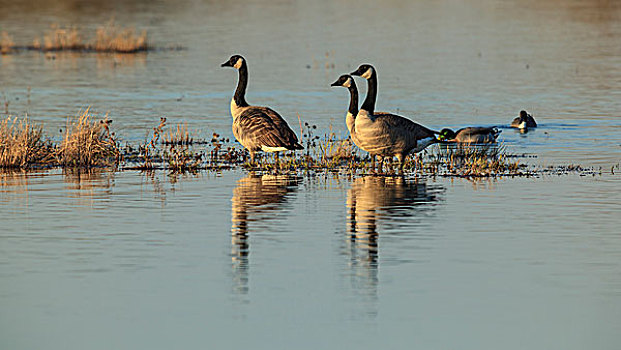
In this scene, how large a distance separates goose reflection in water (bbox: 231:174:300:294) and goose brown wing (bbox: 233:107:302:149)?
2.47ft

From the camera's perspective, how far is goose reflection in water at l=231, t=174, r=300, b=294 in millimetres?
11883

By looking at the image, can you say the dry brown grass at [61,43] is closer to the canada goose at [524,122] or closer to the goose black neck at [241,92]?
the canada goose at [524,122]

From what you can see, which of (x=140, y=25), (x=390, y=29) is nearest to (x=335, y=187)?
(x=390, y=29)

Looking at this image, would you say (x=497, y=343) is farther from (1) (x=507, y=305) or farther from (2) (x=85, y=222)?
(2) (x=85, y=222)

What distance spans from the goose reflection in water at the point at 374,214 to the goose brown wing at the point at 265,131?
5.46ft

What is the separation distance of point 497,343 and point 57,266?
490cm

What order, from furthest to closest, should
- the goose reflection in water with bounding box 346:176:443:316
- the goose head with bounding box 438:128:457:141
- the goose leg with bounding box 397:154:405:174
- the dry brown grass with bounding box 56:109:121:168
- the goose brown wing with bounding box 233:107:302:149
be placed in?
the goose head with bounding box 438:128:457:141
the dry brown grass with bounding box 56:109:121:168
the goose brown wing with bounding box 233:107:302:149
the goose leg with bounding box 397:154:405:174
the goose reflection in water with bounding box 346:176:443:316

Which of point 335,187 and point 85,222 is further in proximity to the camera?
point 335,187

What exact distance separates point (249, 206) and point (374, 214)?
6.00ft

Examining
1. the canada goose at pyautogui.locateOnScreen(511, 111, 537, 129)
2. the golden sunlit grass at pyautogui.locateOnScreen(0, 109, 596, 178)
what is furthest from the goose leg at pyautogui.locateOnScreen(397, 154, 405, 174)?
the canada goose at pyautogui.locateOnScreen(511, 111, 537, 129)

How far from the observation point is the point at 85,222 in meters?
14.4

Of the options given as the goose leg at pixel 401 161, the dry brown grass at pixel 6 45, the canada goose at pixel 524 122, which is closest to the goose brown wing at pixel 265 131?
the goose leg at pixel 401 161

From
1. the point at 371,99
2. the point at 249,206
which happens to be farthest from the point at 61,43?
the point at 249,206

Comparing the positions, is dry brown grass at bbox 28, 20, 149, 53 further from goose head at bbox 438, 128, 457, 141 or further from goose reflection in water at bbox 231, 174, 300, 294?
goose reflection in water at bbox 231, 174, 300, 294
